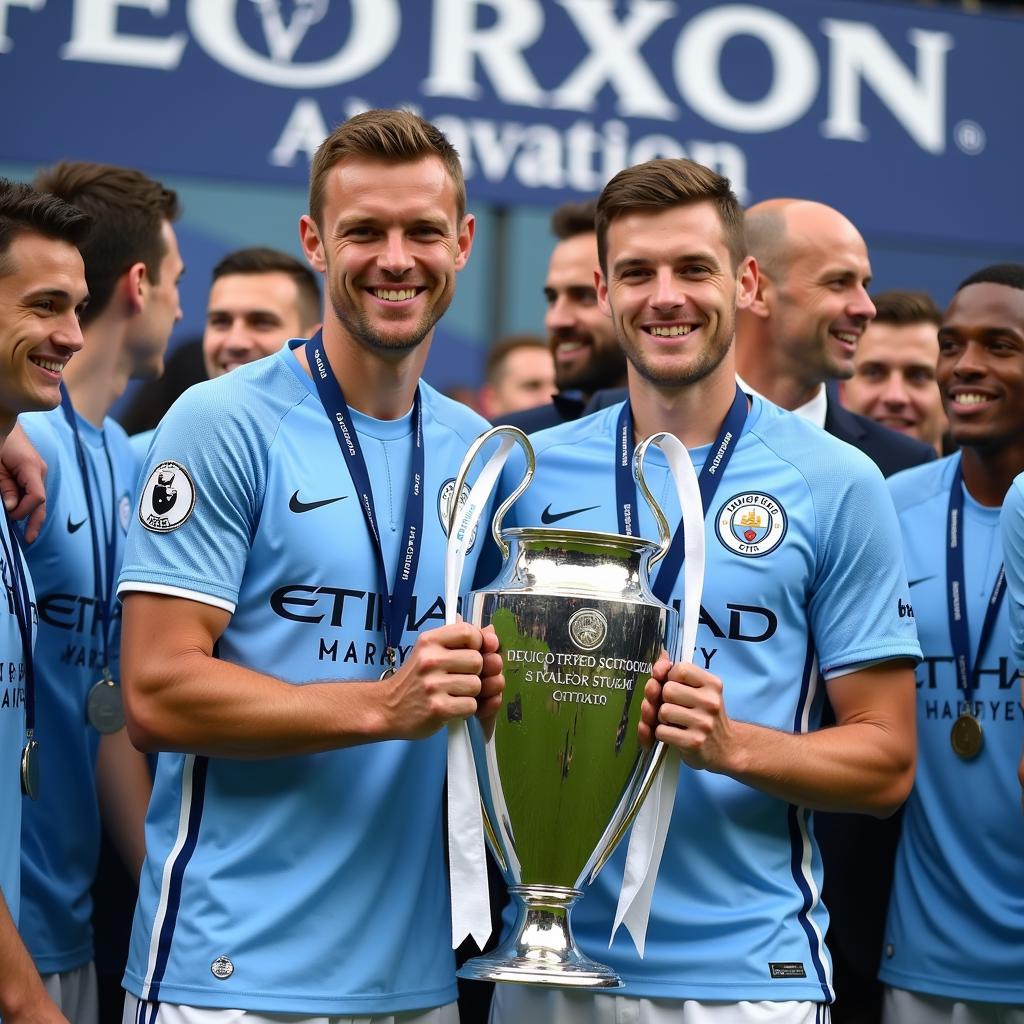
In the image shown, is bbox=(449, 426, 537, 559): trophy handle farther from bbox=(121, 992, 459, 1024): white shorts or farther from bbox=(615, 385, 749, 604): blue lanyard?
bbox=(121, 992, 459, 1024): white shorts

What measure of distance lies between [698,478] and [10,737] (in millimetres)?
1377

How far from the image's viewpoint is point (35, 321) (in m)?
3.12

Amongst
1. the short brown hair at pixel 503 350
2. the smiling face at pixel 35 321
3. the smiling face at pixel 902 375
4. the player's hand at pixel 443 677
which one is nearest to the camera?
the player's hand at pixel 443 677

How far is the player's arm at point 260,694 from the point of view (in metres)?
2.60

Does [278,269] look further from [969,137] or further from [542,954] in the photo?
[542,954]

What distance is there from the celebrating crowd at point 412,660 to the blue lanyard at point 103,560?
1cm

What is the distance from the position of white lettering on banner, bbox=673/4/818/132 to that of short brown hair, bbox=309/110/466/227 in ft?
9.19

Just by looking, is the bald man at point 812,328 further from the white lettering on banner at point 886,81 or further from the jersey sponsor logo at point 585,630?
the jersey sponsor logo at point 585,630

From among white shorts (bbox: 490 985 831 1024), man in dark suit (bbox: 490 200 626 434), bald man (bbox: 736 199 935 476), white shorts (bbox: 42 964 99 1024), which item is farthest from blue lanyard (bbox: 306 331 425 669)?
man in dark suit (bbox: 490 200 626 434)

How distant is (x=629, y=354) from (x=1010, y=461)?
1.10 meters

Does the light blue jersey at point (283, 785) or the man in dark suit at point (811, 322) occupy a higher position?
the man in dark suit at point (811, 322)

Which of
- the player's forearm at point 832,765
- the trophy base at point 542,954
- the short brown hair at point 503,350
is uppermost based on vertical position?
the short brown hair at point 503,350

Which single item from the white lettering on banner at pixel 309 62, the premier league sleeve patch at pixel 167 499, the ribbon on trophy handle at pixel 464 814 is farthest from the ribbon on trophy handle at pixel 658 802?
the white lettering on banner at pixel 309 62

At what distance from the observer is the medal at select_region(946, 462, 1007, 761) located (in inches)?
138
